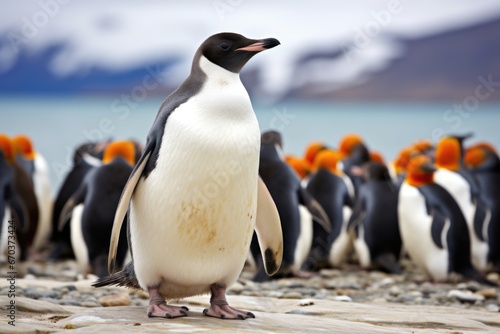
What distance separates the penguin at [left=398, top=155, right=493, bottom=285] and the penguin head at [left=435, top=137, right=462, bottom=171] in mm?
690

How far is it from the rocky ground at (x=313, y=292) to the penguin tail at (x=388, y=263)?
0.09 meters

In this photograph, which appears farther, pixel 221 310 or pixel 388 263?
pixel 388 263

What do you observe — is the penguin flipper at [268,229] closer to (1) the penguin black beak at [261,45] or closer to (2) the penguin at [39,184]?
(1) the penguin black beak at [261,45]

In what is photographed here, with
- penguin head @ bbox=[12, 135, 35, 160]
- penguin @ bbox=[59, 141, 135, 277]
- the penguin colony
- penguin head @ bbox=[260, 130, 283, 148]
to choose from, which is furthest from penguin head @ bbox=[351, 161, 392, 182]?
penguin head @ bbox=[12, 135, 35, 160]

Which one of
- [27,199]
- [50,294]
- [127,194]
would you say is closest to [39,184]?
[27,199]

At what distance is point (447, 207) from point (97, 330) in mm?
3873

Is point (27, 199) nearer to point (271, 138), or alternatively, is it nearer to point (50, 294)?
point (271, 138)

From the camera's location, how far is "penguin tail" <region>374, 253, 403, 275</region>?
6.52 m

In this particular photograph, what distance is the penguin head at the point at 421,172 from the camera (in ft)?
19.8

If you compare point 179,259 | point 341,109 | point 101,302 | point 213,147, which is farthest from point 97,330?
point 341,109

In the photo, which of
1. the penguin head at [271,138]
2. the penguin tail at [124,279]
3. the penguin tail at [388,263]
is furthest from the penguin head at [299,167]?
the penguin tail at [124,279]

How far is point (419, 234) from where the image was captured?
6.02 m

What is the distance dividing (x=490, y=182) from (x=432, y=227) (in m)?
Answer: 1.30

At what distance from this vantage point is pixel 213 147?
2.99 metres
